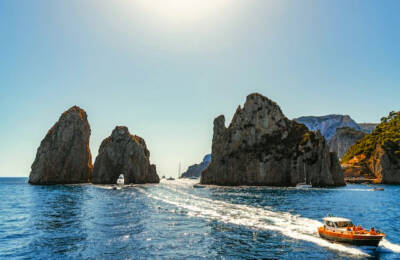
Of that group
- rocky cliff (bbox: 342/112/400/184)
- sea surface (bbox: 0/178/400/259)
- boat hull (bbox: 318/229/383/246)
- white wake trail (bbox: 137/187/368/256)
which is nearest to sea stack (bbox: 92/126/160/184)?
sea surface (bbox: 0/178/400/259)

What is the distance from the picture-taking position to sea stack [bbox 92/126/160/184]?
141875 mm

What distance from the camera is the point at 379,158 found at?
5906 inches

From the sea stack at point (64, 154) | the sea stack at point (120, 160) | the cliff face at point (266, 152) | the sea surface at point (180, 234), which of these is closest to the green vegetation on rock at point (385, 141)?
the cliff face at point (266, 152)

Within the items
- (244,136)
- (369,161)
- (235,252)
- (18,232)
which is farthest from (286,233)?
(369,161)

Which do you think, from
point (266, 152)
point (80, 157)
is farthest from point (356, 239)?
point (80, 157)

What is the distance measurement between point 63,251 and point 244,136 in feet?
428

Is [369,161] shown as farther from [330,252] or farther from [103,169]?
[330,252]

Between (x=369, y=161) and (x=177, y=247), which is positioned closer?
(x=177, y=247)

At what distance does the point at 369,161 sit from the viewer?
566ft

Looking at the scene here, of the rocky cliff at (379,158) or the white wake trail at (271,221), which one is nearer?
the white wake trail at (271,221)

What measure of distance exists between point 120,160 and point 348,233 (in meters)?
133

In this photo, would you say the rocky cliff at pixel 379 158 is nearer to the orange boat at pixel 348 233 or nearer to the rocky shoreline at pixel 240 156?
the rocky shoreline at pixel 240 156

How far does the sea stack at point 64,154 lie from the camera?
128000 millimetres

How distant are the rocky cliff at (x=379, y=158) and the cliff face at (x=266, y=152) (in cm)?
3624
